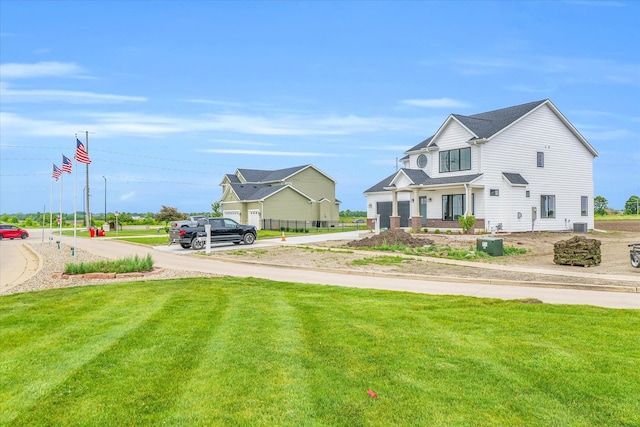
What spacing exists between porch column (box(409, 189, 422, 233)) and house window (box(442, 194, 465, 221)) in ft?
6.80

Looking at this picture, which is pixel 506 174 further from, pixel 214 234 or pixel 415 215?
pixel 214 234

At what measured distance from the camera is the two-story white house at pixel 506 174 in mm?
35625

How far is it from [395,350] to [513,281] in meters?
8.49

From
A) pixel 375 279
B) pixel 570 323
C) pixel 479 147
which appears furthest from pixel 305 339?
pixel 479 147

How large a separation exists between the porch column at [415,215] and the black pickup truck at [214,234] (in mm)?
13487

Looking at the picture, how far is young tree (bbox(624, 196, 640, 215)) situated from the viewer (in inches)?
3696

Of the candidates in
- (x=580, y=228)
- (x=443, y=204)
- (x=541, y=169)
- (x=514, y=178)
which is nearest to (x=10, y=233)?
(x=443, y=204)

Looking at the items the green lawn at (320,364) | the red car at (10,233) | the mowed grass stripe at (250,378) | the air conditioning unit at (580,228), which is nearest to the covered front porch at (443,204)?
the air conditioning unit at (580,228)

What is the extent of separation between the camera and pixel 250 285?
43.5 feet

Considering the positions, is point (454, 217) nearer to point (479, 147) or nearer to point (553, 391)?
point (479, 147)

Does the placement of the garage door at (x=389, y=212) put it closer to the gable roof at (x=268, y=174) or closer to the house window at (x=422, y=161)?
the house window at (x=422, y=161)

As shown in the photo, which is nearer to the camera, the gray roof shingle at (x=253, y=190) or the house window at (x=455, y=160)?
the house window at (x=455, y=160)

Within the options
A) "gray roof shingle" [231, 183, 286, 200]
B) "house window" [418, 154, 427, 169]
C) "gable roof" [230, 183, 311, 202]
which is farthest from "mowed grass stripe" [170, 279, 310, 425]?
"gray roof shingle" [231, 183, 286, 200]

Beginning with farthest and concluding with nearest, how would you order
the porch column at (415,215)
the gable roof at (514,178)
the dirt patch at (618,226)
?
the dirt patch at (618,226)
the porch column at (415,215)
the gable roof at (514,178)
